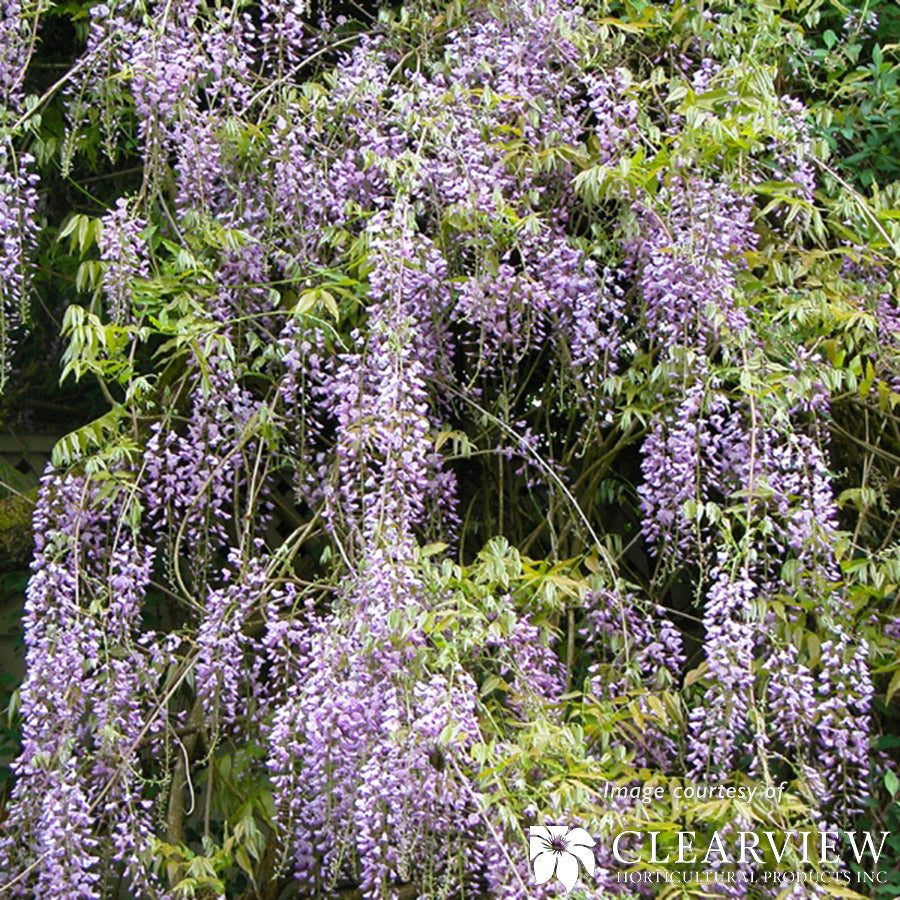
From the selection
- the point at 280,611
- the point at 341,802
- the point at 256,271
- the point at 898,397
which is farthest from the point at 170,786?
the point at 898,397

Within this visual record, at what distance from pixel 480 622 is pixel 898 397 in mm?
995

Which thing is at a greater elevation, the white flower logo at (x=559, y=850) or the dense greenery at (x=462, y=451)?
the dense greenery at (x=462, y=451)

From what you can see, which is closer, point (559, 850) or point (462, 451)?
point (559, 850)

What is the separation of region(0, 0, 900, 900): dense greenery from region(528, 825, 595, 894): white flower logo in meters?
0.04

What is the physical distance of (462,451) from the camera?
2922mm

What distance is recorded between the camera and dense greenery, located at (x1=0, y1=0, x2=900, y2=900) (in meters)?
2.45

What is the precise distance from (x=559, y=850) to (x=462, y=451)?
3.08ft

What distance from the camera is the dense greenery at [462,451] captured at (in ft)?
8.04

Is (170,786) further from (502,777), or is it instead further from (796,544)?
(796,544)

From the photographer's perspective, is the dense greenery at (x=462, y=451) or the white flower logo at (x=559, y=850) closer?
the white flower logo at (x=559, y=850)

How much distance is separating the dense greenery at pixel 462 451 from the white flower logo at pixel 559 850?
0.04m

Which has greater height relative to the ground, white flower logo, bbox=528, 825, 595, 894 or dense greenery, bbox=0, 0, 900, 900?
dense greenery, bbox=0, 0, 900, 900

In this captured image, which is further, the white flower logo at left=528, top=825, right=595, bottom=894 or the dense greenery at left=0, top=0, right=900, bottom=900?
the dense greenery at left=0, top=0, right=900, bottom=900

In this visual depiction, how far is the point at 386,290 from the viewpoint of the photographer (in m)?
2.73
